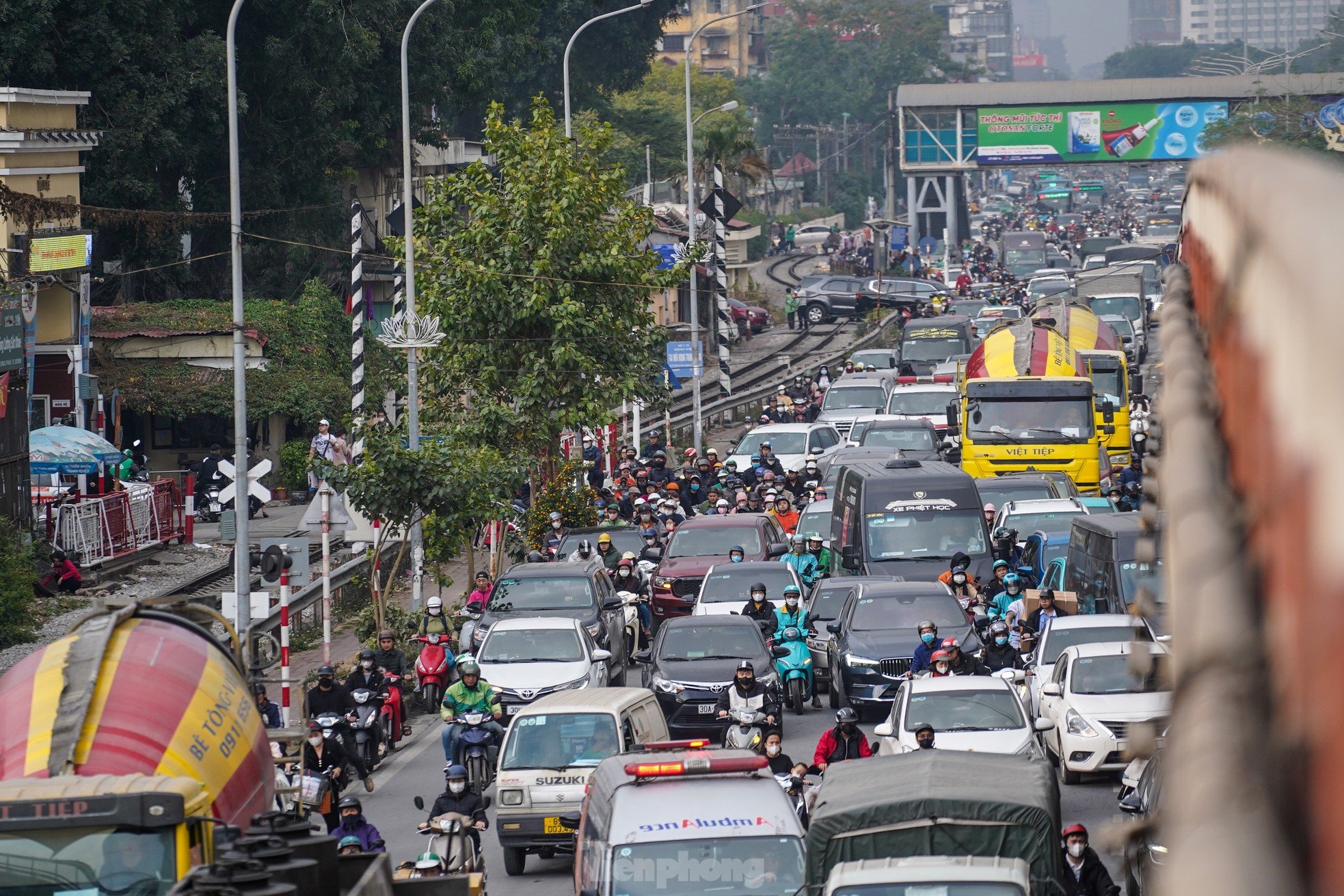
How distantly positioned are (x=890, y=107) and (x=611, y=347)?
114 meters

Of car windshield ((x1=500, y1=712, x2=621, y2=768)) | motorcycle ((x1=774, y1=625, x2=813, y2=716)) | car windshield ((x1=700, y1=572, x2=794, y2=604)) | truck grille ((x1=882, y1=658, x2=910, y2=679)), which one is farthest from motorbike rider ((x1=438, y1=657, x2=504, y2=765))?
car windshield ((x1=700, y1=572, x2=794, y2=604))

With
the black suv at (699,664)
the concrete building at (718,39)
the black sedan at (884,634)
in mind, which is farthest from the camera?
the concrete building at (718,39)

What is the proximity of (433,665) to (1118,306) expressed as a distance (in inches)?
1458

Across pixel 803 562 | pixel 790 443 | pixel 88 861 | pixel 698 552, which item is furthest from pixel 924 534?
pixel 88 861

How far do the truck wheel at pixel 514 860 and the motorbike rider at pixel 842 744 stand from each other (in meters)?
2.76

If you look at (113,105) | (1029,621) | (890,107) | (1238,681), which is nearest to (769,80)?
(890,107)

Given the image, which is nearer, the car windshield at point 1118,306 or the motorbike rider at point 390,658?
the motorbike rider at point 390,658

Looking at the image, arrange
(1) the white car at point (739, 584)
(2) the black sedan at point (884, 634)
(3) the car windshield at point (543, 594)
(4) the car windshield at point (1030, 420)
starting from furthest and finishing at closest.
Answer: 1. (4) the car windshield at point (1030, 420)
2. (1) the white car at point (739, 584)
3. (3) the car windshield at point (543, 594)
4. (2) the black sedan at point (884, 634)

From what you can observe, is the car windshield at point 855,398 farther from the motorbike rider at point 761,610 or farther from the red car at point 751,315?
the red car at point 751,315

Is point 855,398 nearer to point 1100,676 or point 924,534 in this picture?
point 924,534

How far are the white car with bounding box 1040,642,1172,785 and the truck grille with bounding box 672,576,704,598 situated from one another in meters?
10.0

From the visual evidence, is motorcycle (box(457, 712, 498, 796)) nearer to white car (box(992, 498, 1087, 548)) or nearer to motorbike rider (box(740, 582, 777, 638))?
motorbike rider (box(740, 582, 777, 638))

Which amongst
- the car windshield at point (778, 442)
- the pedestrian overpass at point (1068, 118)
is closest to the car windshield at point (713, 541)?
the car windshield at point (778, 442)

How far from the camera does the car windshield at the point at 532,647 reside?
22109 mm
